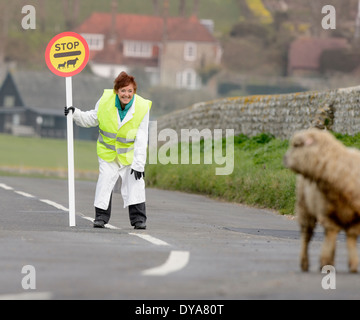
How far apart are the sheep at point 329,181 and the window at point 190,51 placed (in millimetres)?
137428

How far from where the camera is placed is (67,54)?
14258 millimetres

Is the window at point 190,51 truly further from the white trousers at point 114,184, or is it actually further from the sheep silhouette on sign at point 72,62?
the white trousers at point 114,184

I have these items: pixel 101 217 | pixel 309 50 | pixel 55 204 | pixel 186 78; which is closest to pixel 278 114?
pixel 55 204

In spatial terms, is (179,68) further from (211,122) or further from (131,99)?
(131,99)

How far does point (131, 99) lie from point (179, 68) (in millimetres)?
130560

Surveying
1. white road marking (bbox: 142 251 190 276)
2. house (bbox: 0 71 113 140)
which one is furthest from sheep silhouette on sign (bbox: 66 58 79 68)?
house (bbox: 0 71 113 140)

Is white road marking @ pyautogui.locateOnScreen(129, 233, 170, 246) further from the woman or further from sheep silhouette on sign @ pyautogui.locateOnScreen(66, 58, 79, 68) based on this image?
sheep silhouette on sign @ pyautogui.locateOnScreen(66, 58, 79, 68)

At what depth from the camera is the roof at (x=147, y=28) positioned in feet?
485

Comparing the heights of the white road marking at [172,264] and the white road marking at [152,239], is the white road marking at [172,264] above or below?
above

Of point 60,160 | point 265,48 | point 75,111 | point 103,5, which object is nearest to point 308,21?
point 265,48

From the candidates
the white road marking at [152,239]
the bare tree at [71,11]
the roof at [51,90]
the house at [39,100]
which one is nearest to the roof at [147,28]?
the bare tree at [71,11]

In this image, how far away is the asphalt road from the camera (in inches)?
284

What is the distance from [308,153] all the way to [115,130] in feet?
17.8

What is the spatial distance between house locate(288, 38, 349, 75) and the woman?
11455 cm
